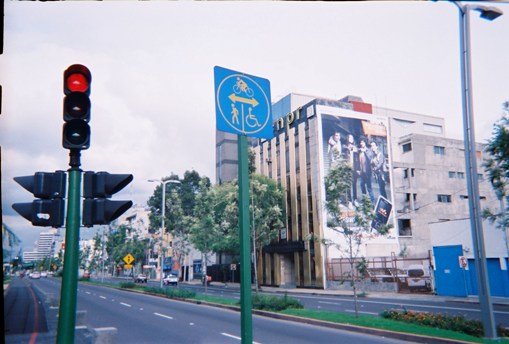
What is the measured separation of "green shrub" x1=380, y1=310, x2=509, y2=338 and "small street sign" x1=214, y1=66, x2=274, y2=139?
10499mm

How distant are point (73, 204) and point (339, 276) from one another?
1594 inches

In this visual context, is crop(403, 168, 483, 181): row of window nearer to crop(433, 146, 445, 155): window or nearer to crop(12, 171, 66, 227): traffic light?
crop(433, 146, 445, 155): window

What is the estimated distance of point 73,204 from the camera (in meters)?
5.40

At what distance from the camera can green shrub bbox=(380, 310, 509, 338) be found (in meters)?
12.3

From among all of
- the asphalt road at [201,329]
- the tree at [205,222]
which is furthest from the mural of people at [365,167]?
the asphalt road at [201,329]

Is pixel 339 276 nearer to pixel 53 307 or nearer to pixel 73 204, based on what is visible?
pixel 53 307

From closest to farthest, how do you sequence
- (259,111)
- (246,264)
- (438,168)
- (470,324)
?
1. (246,264)
2. (259,111)
3. (470,324)
4. (438,168)

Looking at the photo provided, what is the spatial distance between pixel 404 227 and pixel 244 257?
50.3m

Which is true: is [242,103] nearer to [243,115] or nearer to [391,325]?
[243,115]

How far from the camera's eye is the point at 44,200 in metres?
5.56

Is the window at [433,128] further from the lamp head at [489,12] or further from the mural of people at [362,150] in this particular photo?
the lamp head at [489,12]

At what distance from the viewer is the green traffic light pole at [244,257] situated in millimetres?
4559

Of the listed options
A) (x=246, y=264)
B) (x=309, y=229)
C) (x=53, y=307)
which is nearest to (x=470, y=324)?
(x=246, y=264)

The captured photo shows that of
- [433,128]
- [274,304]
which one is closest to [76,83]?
[274,304]
